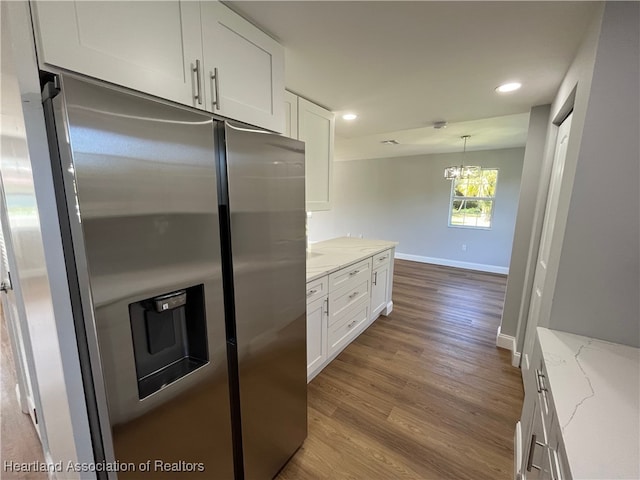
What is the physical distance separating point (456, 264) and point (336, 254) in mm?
3996

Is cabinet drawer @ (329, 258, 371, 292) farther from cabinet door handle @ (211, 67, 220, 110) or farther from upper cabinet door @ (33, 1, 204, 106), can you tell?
upper cabinet door @ (33, 1, 204, 106)

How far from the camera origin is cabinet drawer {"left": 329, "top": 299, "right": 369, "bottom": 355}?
2.29 metres

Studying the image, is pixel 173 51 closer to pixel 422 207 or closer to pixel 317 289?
pixel 317 289

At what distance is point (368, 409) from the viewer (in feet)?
6.14

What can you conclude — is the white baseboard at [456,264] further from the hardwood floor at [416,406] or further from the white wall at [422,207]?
the hardwood floor at [416,406]

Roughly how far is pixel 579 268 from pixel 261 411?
1.56 meters

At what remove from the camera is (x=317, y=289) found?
193 centimetres

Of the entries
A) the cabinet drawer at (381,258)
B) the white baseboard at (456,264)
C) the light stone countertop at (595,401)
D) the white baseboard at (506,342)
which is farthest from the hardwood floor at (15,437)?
the white baseboard at (456,264)

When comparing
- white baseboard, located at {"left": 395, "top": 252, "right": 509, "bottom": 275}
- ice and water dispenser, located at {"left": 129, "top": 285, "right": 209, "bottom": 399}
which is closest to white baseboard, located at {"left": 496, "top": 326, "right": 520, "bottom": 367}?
ice and water dispenser, located at {"left": 129, "top": 285, "right": 209, "bottom": 399}

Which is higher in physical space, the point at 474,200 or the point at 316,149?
the point at 316,149

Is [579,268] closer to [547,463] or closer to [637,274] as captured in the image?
[637,274]

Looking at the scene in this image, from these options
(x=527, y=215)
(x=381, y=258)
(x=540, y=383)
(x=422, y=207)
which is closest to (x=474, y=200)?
(x=422, y=207)

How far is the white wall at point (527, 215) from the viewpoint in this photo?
2.23m

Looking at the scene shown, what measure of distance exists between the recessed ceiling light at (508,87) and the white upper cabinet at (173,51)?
61.5 inches
